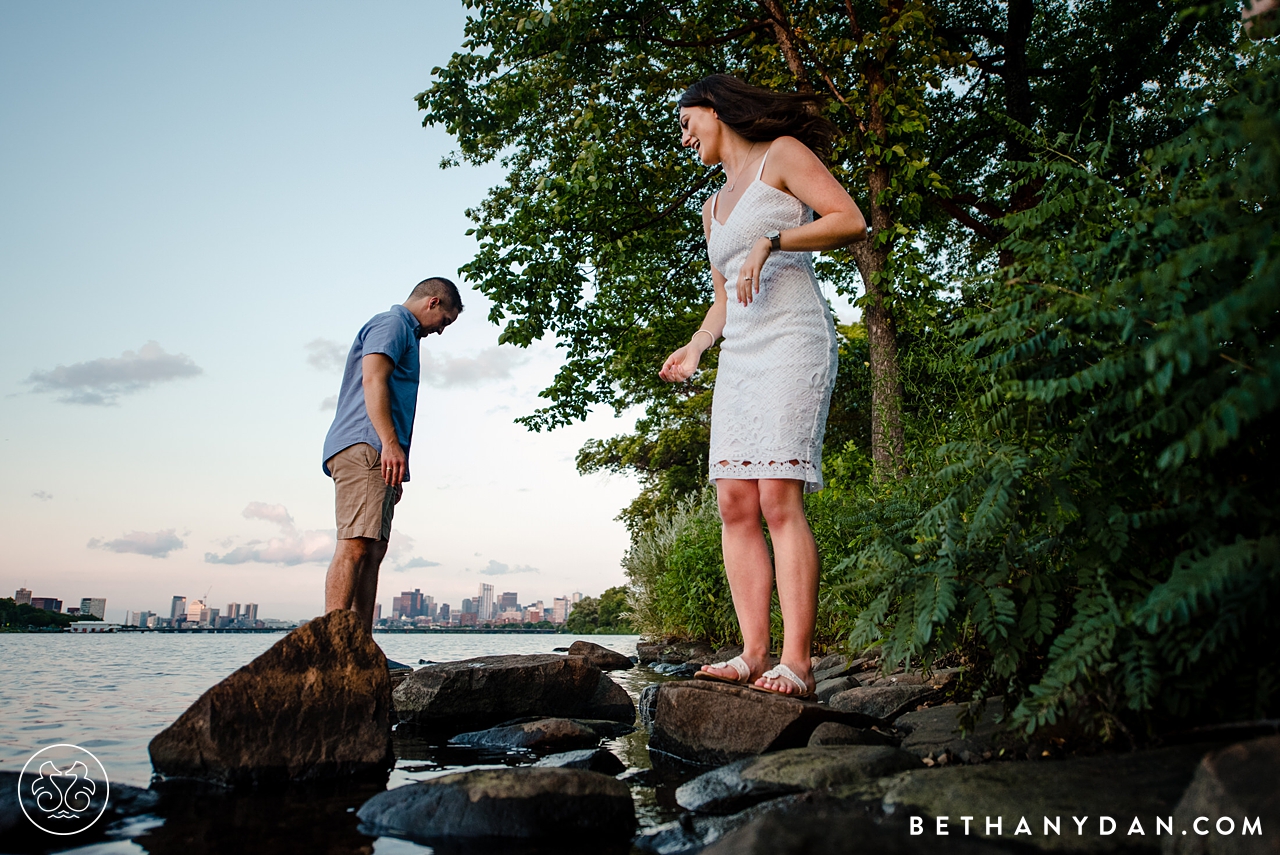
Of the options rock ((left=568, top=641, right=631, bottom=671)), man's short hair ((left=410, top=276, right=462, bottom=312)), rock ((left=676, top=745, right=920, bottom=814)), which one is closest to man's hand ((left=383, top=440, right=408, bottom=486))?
man's short hair ((left=410, top=276, right=462, bottom=312))

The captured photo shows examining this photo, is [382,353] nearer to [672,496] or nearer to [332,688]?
[332,688]

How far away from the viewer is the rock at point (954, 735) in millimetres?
2516

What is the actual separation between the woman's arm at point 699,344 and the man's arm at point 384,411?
156 centimetres

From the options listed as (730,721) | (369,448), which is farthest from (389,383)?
(730,721)

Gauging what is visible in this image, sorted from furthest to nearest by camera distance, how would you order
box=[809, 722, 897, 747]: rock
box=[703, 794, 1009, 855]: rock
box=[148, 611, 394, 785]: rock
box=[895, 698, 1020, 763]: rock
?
box=[809, 722, 897, 747]: rock → box=[148, 611, 394, 785]: rock → box=[895, 698, 1020, 763]: rock → box=[703, 794, 1009, 855]: rock

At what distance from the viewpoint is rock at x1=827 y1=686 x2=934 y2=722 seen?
388cm

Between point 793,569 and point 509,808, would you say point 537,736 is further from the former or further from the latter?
point 509,808

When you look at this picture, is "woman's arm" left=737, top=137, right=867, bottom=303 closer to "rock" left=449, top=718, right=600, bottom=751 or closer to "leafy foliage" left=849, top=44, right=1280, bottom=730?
"leafy foliage" left=849, top=44, right=1280, bottom=730

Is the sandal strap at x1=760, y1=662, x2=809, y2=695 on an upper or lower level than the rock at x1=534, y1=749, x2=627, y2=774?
upper

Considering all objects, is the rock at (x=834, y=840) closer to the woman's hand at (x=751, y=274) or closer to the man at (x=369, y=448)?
the woman's hand at (x=751, y=274)

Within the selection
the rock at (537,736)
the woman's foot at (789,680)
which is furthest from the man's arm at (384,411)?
the woman's foot at (789,680)

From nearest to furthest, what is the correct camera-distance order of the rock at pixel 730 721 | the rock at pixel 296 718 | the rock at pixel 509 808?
the rock at pixel 509 808 → the rock at pixel 296 718 → the rock at pixel 730 721

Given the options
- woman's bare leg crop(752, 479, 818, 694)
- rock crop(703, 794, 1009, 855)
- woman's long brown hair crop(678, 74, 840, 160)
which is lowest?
rock crop(703, 794, 1009, 855)

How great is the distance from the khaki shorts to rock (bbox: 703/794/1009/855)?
10.1 ft
